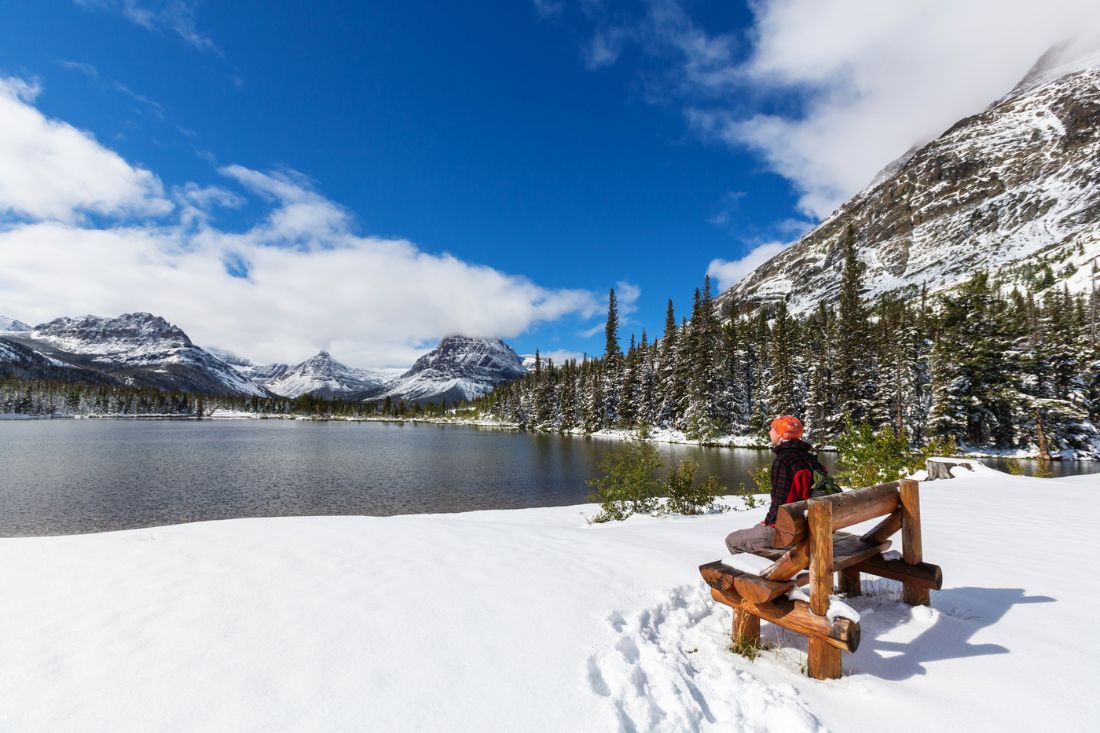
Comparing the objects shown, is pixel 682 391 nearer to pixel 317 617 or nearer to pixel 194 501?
pixel 194 501

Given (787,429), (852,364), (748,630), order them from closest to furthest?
(748,630) < (787,429) < (852,364)

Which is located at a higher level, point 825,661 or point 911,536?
point 911,536

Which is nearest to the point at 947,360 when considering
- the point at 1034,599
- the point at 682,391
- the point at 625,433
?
the point at 682,391

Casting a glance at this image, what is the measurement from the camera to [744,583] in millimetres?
4344

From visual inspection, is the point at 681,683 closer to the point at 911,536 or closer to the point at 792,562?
the point at 792,562

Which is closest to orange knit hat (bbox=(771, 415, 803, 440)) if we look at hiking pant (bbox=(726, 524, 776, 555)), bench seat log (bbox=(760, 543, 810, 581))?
hiking pant (bbox=(726, 524, 776, 555))

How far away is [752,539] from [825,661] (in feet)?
3.68

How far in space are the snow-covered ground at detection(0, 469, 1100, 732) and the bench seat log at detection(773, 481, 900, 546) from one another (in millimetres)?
1247

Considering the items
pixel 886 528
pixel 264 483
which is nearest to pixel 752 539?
pixel 886 528

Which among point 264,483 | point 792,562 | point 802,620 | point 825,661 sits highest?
point 792,562

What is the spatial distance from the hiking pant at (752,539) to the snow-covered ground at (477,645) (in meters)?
0.94

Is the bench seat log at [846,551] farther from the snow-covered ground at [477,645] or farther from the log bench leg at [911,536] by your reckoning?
the snow-covered ground at [477,645]

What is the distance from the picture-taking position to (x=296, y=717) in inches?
132

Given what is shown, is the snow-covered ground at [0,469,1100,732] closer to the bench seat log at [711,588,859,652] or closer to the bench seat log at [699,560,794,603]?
the bench seat log at [711,588,859,652]
